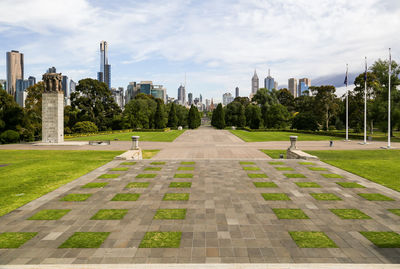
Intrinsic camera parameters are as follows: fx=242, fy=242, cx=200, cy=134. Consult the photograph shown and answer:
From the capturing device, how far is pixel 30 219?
8078mm

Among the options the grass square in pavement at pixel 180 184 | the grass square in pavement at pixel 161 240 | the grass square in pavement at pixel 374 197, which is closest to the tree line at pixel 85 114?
the grass square in pavement at pixel 180 184

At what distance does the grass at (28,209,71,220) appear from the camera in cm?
815

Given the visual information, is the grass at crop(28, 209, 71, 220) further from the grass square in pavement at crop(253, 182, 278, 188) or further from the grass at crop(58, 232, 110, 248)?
the grass square in pavement at crop(253, 182, 278, 188)

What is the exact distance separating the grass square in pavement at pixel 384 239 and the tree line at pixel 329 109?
4350 centimetres

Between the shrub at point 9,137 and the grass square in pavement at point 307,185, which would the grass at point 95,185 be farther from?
the shrub at point 9,137

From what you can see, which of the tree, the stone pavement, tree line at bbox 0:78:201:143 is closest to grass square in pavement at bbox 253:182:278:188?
the stone pavement

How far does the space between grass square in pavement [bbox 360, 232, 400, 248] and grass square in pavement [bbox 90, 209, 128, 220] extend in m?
7.52

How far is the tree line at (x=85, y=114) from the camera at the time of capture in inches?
1470

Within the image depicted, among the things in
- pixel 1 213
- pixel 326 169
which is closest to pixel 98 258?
pixel 1 213

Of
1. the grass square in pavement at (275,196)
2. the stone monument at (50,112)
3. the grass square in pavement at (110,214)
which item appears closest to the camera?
the grass square in pavement at (110,214)

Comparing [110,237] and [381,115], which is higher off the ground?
[381,115]

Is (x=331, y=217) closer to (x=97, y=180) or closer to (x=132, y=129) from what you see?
(x=97, y=180)
